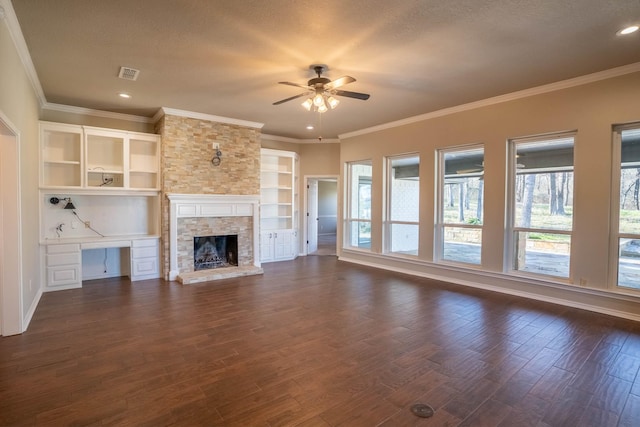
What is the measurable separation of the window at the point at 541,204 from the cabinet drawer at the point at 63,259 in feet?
22.7

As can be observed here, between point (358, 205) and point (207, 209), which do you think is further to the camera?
point (358, 205)

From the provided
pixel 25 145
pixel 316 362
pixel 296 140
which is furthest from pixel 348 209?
pixel 25 145

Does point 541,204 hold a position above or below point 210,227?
above

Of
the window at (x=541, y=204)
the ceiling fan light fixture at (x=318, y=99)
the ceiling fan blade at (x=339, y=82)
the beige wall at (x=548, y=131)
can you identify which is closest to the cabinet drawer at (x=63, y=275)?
the ceiling fan light fixture at (x=318, y=99)

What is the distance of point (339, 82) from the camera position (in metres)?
3.60

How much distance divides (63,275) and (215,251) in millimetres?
2484

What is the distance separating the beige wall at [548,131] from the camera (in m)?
4.10

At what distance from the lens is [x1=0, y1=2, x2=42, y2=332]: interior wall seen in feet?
9.55

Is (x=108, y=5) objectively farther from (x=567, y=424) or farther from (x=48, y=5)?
(x=567, y=424)

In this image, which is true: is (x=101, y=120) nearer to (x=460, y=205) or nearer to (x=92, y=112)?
(x=92, y=112)

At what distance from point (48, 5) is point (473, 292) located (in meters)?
6.09

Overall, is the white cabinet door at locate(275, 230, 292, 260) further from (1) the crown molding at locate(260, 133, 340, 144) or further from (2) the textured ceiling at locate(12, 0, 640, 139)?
(2) the textured ceiling at locate(12, 0, 640, 139)

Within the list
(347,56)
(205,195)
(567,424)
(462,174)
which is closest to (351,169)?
(462,174)

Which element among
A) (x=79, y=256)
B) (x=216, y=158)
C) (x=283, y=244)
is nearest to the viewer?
(x=79, y=256)
